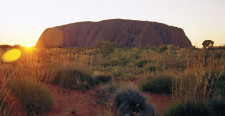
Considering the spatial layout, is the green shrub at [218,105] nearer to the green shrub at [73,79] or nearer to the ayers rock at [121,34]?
the green shrub at [73,79]

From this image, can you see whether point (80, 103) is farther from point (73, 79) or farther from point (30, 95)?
point (73, 79)

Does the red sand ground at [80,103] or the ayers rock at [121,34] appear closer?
the red sand ground at [80,103]

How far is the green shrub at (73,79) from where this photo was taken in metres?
6.17

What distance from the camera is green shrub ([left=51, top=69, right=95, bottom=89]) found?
617cm

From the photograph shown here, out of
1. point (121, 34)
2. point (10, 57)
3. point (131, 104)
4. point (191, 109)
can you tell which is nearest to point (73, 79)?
point (131, 104)

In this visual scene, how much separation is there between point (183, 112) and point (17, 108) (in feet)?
9.80

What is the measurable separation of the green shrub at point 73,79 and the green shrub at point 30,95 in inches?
79.0

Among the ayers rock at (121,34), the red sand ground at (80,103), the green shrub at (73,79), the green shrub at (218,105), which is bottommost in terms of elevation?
the red sand ground at (80,103)

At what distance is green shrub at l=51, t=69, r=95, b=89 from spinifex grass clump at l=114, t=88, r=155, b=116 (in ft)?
6.06

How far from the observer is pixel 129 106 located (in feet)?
13.6

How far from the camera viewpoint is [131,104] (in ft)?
14.1

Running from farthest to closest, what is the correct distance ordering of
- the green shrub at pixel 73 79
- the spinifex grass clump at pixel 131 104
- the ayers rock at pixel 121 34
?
the ayers rock at pixel 121 34 → the green shrub at pixel 73 79 → the spinifex grass clump at pixel 131 104

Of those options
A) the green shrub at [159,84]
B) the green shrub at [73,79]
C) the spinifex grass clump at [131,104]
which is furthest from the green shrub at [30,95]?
the green shrub at [159,84]

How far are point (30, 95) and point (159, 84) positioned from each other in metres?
3.66
